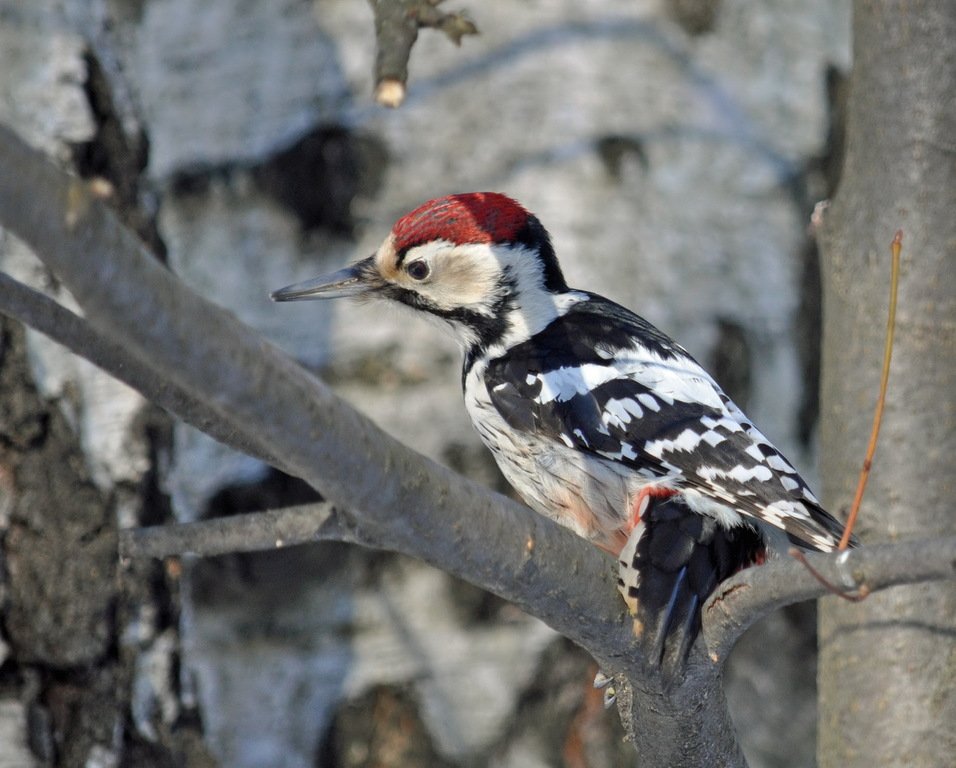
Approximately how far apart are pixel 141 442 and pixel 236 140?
82cm

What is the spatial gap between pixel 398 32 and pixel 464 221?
0.88 m

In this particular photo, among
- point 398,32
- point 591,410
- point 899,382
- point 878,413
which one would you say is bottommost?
point 591,410

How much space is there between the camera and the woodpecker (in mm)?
2043

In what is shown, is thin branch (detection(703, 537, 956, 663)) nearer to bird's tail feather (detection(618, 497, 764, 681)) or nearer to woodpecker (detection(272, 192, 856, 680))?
bird's tail feather (detection(618, 497, 764, 681))

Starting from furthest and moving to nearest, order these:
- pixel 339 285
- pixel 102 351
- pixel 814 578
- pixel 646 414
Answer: pixel 339 285, pixel 646 414, pixel 102 351, pixel 814 578

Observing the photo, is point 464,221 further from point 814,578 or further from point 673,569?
point 814,578

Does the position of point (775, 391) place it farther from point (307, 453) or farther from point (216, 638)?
point (307, 453)

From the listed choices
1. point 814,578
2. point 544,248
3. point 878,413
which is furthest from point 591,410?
point 814,578

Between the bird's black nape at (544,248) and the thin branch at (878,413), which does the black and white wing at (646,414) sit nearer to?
the bird's black nape at (544,248)

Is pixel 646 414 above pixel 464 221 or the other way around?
the other way around

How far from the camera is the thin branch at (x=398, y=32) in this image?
1622 mm

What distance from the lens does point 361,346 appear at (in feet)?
8.96

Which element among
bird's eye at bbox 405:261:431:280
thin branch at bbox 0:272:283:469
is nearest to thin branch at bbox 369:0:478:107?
thin branch at bbox 0:272:283:469

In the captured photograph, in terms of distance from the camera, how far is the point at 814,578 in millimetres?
1262
